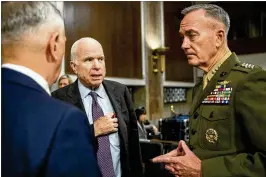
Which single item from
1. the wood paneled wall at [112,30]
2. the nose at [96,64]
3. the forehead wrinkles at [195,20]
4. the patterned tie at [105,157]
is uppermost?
the wood paneled wall at [112,30]

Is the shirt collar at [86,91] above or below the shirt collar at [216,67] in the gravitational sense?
below

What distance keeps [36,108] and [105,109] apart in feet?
3.51

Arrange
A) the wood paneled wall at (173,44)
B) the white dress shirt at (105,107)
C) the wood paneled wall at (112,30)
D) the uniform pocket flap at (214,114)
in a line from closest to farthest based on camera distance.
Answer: the uniform pocket flap at (214,114) < the white dress shirt at (105,107) < the wood paneled wall at (112,30) < the wood paneled wall at (173,44)

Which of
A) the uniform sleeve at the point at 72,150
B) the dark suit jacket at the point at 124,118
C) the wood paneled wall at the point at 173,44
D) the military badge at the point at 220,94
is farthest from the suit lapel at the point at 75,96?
the wood paneled wall at the point at 173,44

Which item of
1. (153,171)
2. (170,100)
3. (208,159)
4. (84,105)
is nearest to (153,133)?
(153,171)

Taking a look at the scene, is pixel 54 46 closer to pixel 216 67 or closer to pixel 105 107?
pixel 216 67

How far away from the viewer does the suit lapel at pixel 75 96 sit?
70.3 inches

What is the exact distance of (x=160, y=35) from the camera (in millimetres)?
6828

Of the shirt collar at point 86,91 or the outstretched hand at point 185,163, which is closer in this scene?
the outstretched hand at point 185,163

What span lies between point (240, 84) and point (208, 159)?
349mm

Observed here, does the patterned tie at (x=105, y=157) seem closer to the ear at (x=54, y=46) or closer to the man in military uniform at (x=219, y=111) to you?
the man in military uniform at (x=219, y=111)

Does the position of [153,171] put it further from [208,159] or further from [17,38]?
[17,38]

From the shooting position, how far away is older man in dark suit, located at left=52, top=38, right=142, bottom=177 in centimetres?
170

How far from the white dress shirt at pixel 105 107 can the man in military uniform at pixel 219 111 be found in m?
0.46
